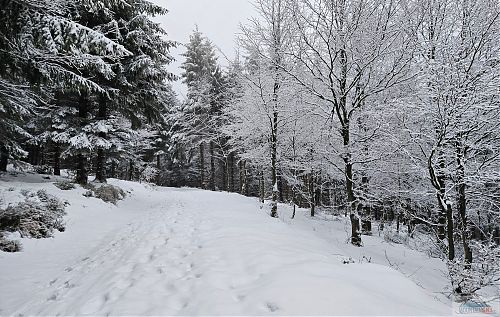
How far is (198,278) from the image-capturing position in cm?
423

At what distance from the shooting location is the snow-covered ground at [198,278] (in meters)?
3.15

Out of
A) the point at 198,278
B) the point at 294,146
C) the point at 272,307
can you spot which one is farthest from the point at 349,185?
the point at 294,146

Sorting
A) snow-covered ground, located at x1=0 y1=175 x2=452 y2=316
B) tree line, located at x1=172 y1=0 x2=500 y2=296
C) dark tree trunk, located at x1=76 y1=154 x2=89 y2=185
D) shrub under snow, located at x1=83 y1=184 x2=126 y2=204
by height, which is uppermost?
tree line, located at x1=172 y1=0 x2=500 y2=296

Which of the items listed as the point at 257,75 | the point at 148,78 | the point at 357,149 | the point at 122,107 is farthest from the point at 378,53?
the point at 122,107

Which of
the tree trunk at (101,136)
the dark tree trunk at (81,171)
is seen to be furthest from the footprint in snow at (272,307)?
the dark tree trunk at (81,171)

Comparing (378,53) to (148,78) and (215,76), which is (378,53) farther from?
(215,76)

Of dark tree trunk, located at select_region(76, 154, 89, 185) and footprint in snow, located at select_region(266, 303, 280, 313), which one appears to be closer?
footprint in snow, located at select_region(266, 303, 280, 313)

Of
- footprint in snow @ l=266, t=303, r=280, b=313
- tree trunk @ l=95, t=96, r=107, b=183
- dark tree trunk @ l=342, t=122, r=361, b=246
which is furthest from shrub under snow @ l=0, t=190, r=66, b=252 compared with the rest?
dark tree trunk @ l=342, t=122, r=361, b=246

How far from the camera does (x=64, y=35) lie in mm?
6574

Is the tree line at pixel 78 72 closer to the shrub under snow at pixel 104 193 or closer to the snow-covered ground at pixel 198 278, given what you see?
the shrub under snow at pixel 104 193

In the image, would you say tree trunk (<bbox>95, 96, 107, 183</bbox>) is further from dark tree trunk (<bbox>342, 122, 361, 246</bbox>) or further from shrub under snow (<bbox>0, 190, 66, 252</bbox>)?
dark tree trunk (<bbox>342, 122, 361, 246</bbox>)

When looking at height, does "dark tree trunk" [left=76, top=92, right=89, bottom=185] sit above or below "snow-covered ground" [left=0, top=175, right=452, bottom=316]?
above

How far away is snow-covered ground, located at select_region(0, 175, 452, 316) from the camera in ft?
10.3

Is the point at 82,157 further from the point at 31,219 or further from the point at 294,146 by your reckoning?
the point at 294,146
